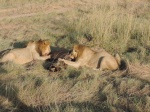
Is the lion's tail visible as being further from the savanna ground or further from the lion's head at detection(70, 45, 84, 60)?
the lion's head at detection(70, 45, 84, 60)

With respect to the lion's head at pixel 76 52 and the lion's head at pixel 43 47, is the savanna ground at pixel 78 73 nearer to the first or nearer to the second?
the lion's head at pixel 43 47

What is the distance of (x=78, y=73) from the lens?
744 cm

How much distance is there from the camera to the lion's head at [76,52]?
25.6ft

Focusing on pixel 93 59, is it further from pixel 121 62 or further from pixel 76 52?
pixel 121 62

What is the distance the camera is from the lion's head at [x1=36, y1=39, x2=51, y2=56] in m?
8.32

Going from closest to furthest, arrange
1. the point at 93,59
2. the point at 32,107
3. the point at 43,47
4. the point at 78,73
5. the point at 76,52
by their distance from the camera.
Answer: the point at 32,107, the point at 78,73, the point at 76,52, the point at 93,59, the point at 43,47

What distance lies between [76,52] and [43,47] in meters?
0.93

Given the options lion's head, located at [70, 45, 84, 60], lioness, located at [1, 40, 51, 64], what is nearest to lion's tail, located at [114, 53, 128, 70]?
lion's head, located at [70, 45, 84, 60]

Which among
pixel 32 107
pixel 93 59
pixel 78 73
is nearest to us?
pixel 32 107

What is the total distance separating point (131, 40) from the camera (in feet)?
31.0

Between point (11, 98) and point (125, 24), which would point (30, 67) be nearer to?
point (11, 98)

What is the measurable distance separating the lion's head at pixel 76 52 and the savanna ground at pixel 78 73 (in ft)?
1.36

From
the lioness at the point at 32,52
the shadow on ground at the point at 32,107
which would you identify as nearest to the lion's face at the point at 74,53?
the lioness at the point at 32,52

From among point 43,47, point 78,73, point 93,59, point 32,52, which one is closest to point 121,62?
point 93,59
